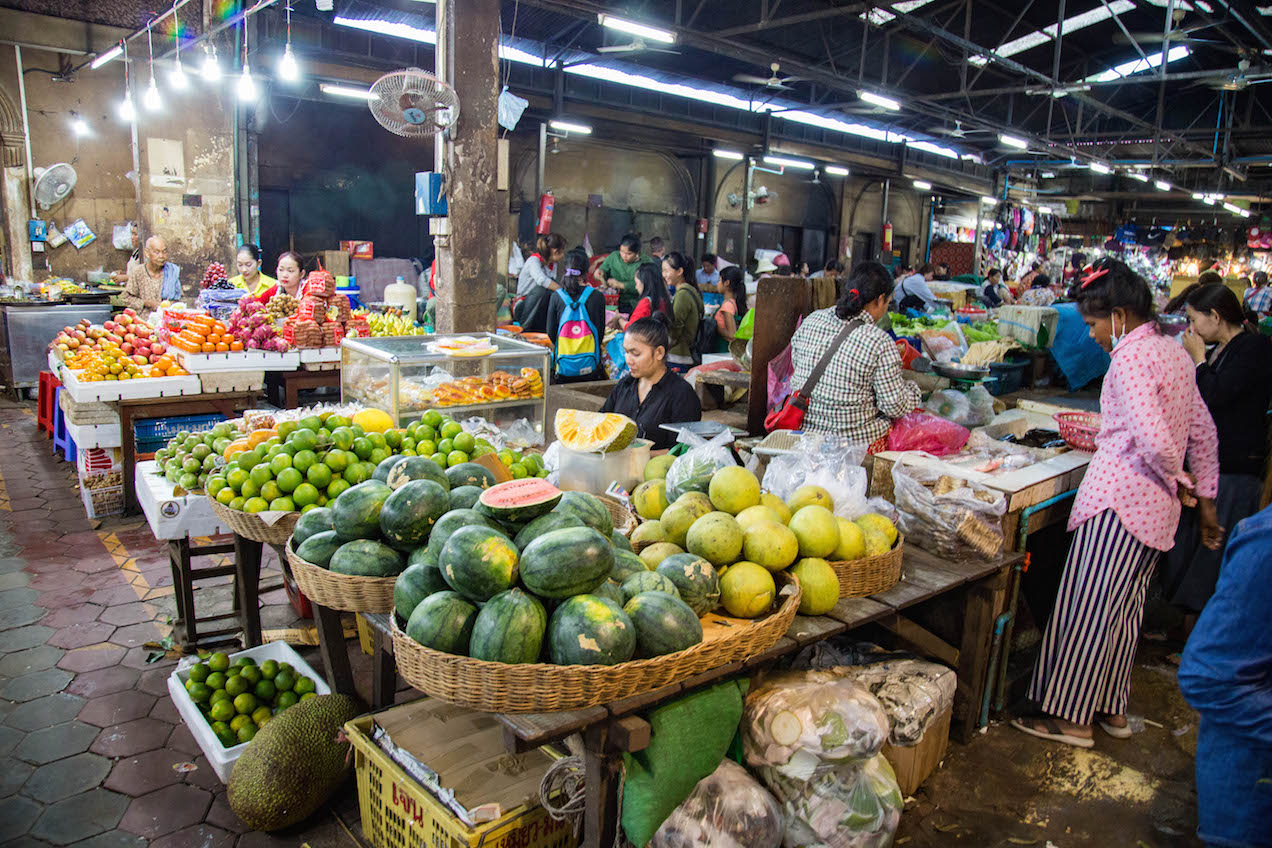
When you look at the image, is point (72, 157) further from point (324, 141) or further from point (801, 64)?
point (801, 64)

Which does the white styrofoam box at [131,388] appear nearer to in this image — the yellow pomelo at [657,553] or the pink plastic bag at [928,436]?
the yellow pomelo at [657,553]

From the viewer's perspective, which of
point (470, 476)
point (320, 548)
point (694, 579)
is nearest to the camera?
point (694, 579)

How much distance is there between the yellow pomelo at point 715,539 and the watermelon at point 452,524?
557mm

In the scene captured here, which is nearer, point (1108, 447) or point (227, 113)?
point (1108, 447)

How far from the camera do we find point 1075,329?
7203mm

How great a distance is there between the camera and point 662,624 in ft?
6.00

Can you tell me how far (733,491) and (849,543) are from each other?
39 centimetres

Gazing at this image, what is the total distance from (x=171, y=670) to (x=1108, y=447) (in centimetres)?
412

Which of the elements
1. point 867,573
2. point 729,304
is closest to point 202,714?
point 867,573

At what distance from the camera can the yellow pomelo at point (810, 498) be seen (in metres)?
2.65

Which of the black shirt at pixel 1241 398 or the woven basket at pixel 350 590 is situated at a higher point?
the black shirt at pixel 1241 398

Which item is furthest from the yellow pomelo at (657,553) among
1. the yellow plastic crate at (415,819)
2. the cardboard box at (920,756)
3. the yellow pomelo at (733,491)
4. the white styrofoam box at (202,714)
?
the white styrofoam box at (202,714)

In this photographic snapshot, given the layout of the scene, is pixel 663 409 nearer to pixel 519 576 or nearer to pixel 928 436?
pixel 928 436

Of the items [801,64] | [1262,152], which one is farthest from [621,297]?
[1262,152]
